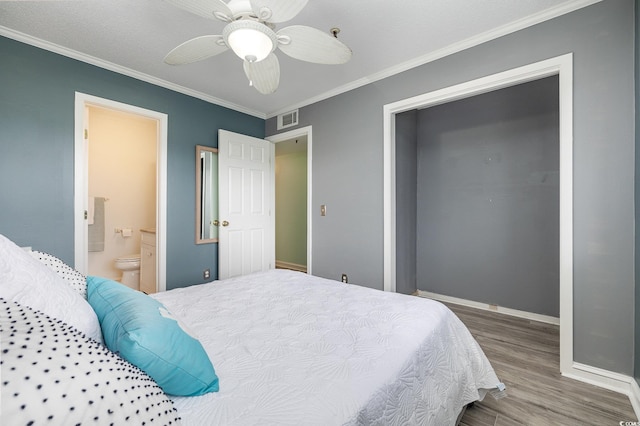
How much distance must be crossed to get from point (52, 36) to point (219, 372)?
122 inches

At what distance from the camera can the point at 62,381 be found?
1.50ft

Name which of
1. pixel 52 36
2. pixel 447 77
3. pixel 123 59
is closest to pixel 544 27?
pixel 447 77

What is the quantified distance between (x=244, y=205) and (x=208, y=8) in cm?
254

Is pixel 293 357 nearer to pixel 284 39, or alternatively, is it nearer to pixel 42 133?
pixel 284 39

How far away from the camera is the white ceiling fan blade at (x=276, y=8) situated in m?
1.37

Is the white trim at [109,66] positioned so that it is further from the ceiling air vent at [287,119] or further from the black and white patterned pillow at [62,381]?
the black and white patterned pillow at [62,381]

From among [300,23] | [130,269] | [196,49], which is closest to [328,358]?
[196,49]

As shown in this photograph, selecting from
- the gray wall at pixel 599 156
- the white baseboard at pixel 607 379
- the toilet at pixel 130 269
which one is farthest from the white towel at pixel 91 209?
the white baseboard at pixel 607 379

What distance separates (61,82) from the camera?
2.50m

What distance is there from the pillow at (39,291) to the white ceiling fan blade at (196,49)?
1.47 metres

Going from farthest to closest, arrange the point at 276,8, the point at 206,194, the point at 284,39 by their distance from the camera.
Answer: the point at 206,194
the point at 284,39
the point at 276,8

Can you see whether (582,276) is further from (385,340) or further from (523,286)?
(385,340)

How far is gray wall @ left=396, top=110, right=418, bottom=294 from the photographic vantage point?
3354mm

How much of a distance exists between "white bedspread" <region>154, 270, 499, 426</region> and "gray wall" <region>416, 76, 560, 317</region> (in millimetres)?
2045
